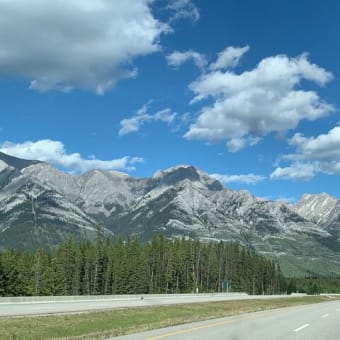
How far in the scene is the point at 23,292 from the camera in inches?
3654

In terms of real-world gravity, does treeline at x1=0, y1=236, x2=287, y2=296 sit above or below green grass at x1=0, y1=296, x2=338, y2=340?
above

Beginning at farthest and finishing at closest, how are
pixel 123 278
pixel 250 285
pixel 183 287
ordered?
pixel 250 285, pixel 183 287, pixel 123 278

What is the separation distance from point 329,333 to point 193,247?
119 metres

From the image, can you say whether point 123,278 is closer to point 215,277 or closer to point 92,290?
point 92,290

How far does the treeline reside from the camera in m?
98.1

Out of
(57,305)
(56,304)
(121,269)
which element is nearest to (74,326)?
(57,305)

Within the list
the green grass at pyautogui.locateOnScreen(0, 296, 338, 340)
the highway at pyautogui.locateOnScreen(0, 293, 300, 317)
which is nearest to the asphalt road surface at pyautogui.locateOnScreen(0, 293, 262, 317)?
the highway at pyautogui.locateOnScreen(0, 293, 300, 317)

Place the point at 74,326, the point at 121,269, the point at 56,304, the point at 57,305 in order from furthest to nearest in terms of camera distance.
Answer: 1. the point at 121,269
2. the point at 56,304
3. the point at 57,305
4. the point at 74,326

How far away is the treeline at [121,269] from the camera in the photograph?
9806 cm

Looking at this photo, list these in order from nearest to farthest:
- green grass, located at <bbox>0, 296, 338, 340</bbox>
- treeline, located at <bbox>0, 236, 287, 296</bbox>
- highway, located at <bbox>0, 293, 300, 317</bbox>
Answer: green grass, located at <bbox>0, 296, 338, 340</bbox> → highway, located at <bbox>0, 293, 300, 317</bbox> → treeline, located at <bbox>0, 236, 287, 296</bbox>

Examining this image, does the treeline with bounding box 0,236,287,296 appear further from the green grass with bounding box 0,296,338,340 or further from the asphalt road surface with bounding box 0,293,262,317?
the green grass with bounding box 0,296,338,340

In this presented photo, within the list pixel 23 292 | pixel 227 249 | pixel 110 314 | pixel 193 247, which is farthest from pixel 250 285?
pixel 110 314

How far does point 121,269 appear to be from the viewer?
11075 cm

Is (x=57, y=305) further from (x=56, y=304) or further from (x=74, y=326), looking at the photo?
(x=74, y=326)
